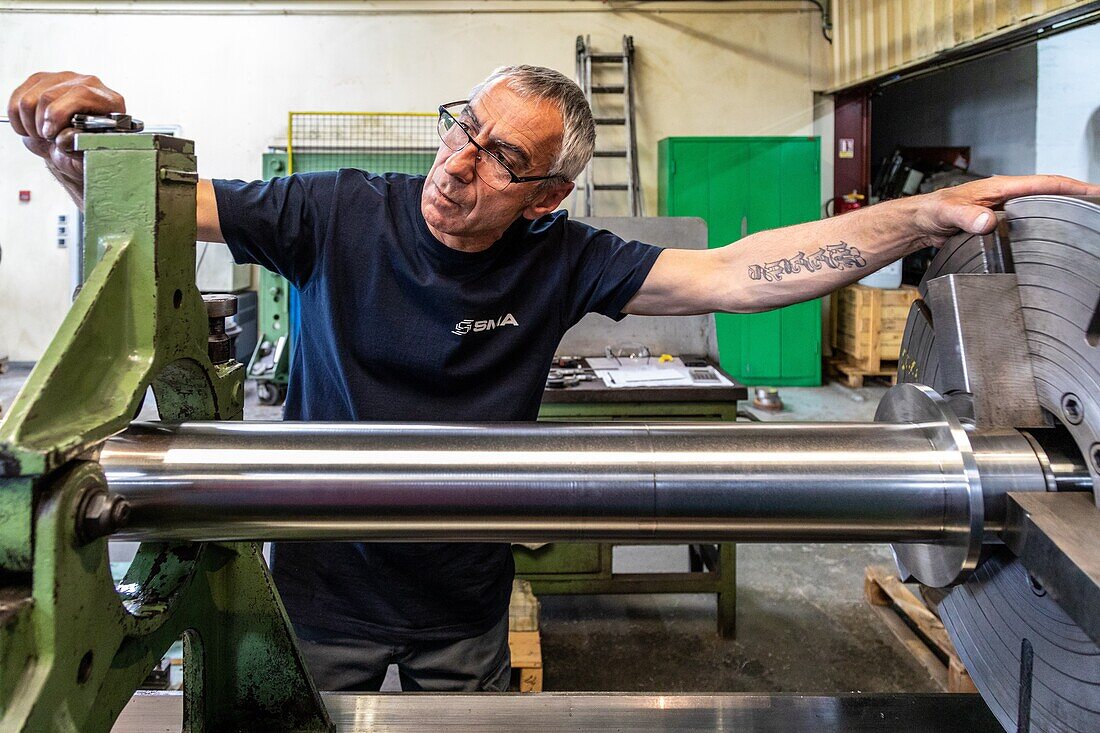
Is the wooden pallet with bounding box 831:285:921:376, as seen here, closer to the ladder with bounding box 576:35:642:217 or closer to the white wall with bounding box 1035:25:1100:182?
the white wall with bounding box 1035:25:1100:182

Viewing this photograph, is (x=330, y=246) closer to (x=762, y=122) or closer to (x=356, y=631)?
(x=356, y=631)

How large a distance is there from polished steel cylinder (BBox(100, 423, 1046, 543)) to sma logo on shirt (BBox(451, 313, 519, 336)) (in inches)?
19.2

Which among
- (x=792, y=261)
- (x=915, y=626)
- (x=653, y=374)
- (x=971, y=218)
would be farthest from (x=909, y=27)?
(x=971, y=218)

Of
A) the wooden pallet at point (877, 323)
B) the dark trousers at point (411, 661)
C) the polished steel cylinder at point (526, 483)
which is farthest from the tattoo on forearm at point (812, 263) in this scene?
the wooden pallet at point (877, 323)

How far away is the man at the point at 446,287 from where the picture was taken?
1.12m

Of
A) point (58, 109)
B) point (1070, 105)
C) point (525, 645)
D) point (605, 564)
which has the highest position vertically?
point (1070, 105)

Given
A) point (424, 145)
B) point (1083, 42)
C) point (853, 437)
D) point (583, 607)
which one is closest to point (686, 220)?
point (583, 607)

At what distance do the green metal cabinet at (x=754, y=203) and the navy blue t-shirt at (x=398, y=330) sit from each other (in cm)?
377

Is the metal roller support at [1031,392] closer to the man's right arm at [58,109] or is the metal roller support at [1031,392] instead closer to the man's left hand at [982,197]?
the man's left hand at [982,197]

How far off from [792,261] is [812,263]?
3cm

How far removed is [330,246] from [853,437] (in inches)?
30.9

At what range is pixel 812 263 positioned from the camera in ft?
3.62

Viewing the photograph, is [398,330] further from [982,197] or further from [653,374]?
[653,374]

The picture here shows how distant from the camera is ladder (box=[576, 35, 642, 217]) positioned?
4.83 m
